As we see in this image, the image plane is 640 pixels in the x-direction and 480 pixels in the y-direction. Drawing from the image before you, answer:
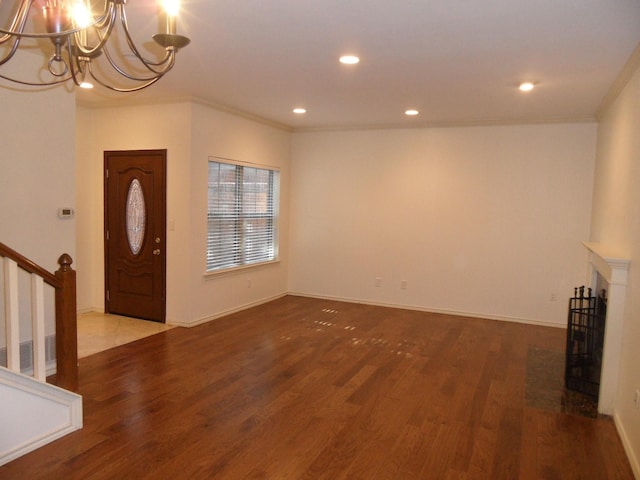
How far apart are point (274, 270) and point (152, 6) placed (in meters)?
4.63

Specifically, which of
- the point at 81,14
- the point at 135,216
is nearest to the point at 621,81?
the point at 81,14

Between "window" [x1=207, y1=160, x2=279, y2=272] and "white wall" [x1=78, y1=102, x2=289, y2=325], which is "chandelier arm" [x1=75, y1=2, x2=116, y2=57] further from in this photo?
"window" [x1=207, y1=160, x2=279, y2=272]

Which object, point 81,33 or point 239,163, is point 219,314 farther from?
point 81,33

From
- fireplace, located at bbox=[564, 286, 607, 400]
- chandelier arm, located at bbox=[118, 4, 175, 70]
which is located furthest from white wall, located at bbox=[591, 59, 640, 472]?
chandelier arm, located at bbox=[118, 4, 175, 70]

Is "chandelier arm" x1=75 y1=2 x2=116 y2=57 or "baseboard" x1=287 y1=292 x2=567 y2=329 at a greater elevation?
"chandelier arm" x1=75 y1=2 x2=116 y2=57

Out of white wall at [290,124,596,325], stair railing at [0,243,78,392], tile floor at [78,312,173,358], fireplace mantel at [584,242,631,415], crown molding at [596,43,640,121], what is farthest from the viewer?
white wall at [290,124,596,325]

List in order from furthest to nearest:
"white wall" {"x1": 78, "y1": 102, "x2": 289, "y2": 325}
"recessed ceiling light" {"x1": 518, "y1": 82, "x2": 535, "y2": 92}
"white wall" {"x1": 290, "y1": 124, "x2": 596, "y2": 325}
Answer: "white wall" {"x1": 290, "y1": 124, "x2": 596, "y2": 325} < "white wall" {"x1": 78, "y1": 102, "x2": 289, "y2": 325} < "recessed ceiling light" {"x1": 518, "y1": 82, "x2": 535, "y2": 92}

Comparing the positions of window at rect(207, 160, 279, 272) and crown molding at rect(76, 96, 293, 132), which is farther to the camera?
window at rect(207, 160, 279, 272)

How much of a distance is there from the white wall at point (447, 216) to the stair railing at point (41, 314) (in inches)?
176

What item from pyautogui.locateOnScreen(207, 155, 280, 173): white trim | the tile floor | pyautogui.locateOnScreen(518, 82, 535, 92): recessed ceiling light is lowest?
the tile floor

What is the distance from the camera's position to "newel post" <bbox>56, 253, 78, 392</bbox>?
2.93m

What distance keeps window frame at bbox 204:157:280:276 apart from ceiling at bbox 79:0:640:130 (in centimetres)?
82

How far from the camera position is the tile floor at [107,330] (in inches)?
179

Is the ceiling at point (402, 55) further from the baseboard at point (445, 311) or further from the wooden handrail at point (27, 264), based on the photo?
the baseboard at point (445, 311)
